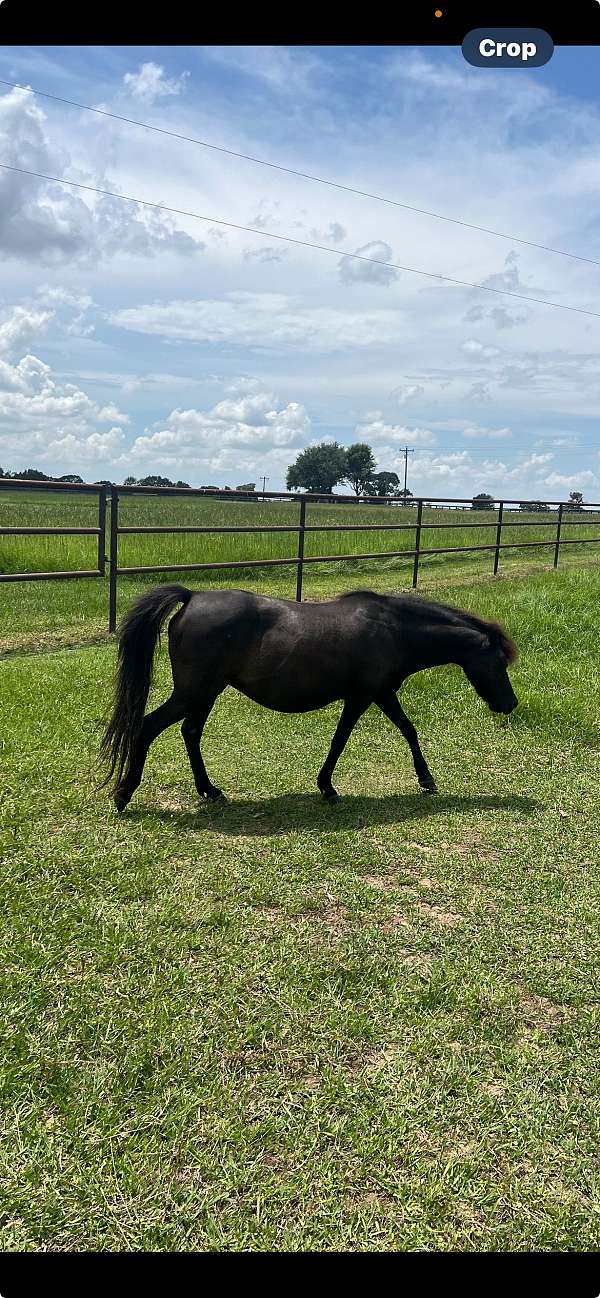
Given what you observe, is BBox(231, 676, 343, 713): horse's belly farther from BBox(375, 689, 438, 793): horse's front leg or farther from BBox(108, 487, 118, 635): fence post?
BBox(108, 487, 118, 635): fence post

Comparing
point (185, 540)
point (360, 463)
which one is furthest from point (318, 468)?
point (185, 540)

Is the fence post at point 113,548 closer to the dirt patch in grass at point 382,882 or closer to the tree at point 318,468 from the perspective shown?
the dirt patch in grass at point 382,882

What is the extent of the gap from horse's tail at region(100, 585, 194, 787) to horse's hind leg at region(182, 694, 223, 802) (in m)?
0.26

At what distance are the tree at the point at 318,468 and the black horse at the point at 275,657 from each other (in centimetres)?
7169

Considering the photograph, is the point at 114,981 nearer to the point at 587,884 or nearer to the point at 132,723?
the point at 132,723

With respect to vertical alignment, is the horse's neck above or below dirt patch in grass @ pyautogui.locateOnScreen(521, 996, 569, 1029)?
above

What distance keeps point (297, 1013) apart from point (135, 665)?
6.37ft

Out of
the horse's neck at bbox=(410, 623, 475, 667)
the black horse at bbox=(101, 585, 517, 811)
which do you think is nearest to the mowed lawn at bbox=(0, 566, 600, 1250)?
the black horse at bbox=(101, 585, 517, 811)

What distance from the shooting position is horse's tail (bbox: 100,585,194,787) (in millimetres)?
3717

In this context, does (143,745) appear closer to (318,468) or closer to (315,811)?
(315,811)

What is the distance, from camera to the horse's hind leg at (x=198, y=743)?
3.88 m

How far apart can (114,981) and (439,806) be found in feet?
7.16
